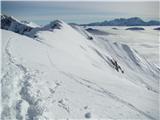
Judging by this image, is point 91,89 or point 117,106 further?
point 91,89

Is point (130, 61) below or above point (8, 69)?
below

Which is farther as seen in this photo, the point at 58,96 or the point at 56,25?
the point at 56,25

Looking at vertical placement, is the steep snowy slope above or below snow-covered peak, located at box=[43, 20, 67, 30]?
above

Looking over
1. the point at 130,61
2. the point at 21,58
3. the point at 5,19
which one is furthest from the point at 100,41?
the point at 5,19

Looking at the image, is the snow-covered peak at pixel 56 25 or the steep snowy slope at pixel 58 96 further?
the snow-covered peak at pixel 56 25

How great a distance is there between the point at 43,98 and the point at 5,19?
153141 millimetres

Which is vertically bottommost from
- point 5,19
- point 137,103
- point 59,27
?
point 5,19

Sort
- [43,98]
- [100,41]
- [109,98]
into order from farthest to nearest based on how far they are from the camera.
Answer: [100,41] → [109,98] → [43,98]

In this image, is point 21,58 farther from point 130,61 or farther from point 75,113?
point 130,61

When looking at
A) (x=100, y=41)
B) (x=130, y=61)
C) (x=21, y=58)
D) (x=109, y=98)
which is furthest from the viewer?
(x=100, y=41)

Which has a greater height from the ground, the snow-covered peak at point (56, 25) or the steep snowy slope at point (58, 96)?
the steep snowy slope at point (58, 96)

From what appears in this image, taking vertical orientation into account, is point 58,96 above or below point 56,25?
above

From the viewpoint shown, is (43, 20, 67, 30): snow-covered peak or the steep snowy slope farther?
(43, 20, 67, 30): snow-covered peak

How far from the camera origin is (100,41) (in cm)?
6200
